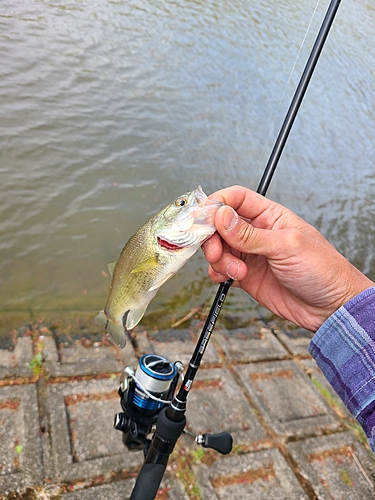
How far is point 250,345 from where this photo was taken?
421 centimetres

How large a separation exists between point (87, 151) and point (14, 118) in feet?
3.69

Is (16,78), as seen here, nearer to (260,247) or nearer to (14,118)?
(14,118)

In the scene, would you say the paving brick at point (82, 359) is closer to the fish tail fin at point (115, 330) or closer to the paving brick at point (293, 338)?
the fish tail fin at point (115, 330)

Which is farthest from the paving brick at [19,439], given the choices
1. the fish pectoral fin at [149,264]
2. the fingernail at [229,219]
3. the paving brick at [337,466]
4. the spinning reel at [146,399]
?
the fingernail at [229,219]

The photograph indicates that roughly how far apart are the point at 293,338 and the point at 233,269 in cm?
271

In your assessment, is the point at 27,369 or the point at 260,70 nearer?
the point at 27,369

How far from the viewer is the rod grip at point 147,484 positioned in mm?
2205

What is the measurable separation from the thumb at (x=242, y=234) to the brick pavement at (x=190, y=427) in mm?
→ 1745

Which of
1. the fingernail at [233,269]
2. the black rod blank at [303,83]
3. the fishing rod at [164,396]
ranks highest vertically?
the black rod blank at [303,83]

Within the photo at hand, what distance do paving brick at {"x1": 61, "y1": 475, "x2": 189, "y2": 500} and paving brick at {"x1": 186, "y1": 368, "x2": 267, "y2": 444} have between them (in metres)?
0.45

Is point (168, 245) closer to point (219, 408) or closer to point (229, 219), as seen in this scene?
point (229, 219)

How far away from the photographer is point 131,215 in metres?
5.81

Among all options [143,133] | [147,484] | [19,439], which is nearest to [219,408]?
[147,484]

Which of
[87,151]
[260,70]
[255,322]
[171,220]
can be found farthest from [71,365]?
[260,70]
